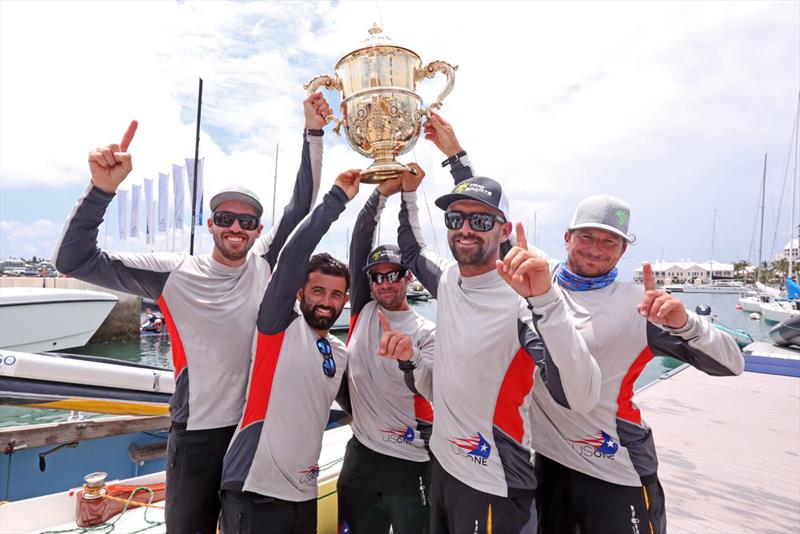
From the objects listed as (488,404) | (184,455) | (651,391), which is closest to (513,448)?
(488,404)

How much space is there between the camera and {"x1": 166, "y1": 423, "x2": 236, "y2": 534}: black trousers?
2037 mm

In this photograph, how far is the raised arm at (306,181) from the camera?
2463 mm

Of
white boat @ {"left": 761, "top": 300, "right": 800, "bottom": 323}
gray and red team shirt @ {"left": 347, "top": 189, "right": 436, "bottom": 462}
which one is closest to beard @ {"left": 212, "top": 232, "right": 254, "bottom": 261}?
gray and red team shirt @ {"left": 347, "top": 189, "right": 436, "bottom": 462}

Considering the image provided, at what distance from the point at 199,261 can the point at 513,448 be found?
181cm

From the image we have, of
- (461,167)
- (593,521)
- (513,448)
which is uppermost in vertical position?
(461,167)

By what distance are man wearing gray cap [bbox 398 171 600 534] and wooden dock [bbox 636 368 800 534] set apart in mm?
2689

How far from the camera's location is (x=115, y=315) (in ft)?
63.7

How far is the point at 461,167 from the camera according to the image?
2486mm

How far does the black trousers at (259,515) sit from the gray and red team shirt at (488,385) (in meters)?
0.71

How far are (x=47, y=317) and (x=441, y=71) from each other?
1631 centimetres

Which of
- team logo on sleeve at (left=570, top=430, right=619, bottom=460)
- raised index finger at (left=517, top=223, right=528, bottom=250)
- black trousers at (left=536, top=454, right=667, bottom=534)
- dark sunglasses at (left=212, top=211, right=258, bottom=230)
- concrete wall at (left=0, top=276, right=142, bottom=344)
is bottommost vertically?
concrete wall at (left=0, top=276, right=142, bottom=344)

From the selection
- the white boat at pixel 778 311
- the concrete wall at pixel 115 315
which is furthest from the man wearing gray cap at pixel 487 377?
the white boat at pixel 778 311

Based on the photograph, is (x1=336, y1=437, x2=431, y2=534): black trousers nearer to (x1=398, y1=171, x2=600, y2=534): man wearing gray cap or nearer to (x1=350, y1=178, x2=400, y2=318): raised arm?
(x1=398, y1=171, x2=600, y2=534): man wearing gray cap

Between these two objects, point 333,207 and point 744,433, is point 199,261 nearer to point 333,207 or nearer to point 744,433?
point 333,207
